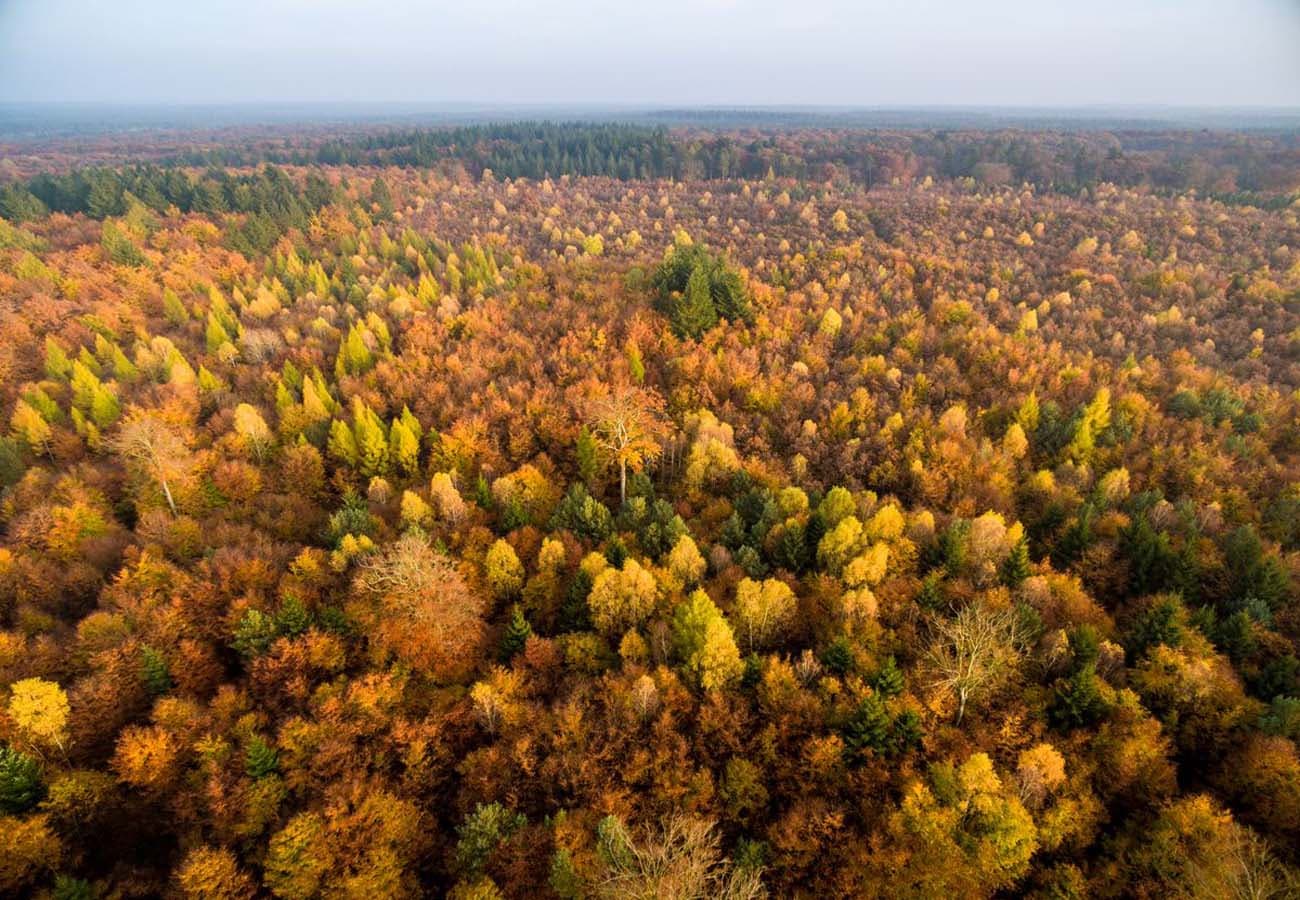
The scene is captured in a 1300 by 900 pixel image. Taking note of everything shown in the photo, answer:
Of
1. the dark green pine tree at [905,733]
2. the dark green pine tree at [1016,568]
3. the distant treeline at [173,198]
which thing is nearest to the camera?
the dark green pine tree at [905,733]

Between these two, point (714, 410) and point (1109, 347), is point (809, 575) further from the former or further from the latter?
point (1109, 347)

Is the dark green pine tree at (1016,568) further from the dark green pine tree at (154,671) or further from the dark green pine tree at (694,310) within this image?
the dark green pine tree at (154,671)

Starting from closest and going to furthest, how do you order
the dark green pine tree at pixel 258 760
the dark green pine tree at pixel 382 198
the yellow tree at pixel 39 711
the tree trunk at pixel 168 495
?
the dark green pine tree at pixel 258 760 → the yellow tree at pixel 39 711 → the tree trunk at pixel 168 495 → the dark green pine tree at pixel 382 198

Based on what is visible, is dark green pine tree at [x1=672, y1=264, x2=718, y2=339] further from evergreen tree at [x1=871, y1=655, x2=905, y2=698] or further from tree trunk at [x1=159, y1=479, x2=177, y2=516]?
tree trunk at [x1=159, y1=479, x2=177, y2=516]

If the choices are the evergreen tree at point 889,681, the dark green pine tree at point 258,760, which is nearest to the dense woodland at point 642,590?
the dark green pine tree at point 258,760

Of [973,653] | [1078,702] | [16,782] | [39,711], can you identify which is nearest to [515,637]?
[16,782]

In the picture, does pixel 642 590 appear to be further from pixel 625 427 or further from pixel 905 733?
pixel 625 427
